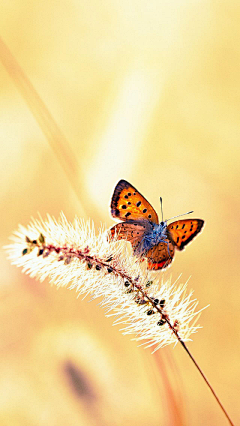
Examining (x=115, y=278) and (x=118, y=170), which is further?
(x=118, y=170)

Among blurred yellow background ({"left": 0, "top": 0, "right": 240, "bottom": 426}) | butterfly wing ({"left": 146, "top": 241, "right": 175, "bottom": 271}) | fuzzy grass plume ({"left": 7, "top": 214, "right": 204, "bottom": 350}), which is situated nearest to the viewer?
fuzzy grass plume ({"left": 7, "top": 214, "right": 204, "bottom": 350})

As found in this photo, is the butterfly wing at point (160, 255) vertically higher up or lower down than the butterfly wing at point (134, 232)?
lower down

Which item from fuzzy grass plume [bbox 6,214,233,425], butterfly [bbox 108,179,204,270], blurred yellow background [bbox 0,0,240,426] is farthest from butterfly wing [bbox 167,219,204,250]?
blurred yellow background [bbox 0,0,240,426]

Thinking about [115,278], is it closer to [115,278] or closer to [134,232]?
[115,278]

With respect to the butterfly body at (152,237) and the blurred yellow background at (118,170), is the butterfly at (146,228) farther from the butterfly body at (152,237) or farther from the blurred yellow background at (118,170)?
the blurred yellow background at (118,170)

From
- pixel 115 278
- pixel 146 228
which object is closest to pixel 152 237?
pixel 146 228

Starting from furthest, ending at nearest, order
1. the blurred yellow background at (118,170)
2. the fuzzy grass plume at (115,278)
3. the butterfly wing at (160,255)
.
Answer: the blurred yellow background at (118,170) → the butterfly wing at (160,255) → the fuzzy grass plume at (115,278)

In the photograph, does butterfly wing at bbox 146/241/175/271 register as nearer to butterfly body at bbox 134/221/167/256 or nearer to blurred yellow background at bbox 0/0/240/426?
butterfly body at bbox 134/221/167/256

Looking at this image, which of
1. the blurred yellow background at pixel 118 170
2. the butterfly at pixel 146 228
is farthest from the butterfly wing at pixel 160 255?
the blurred yellow background at pixel 118 170
